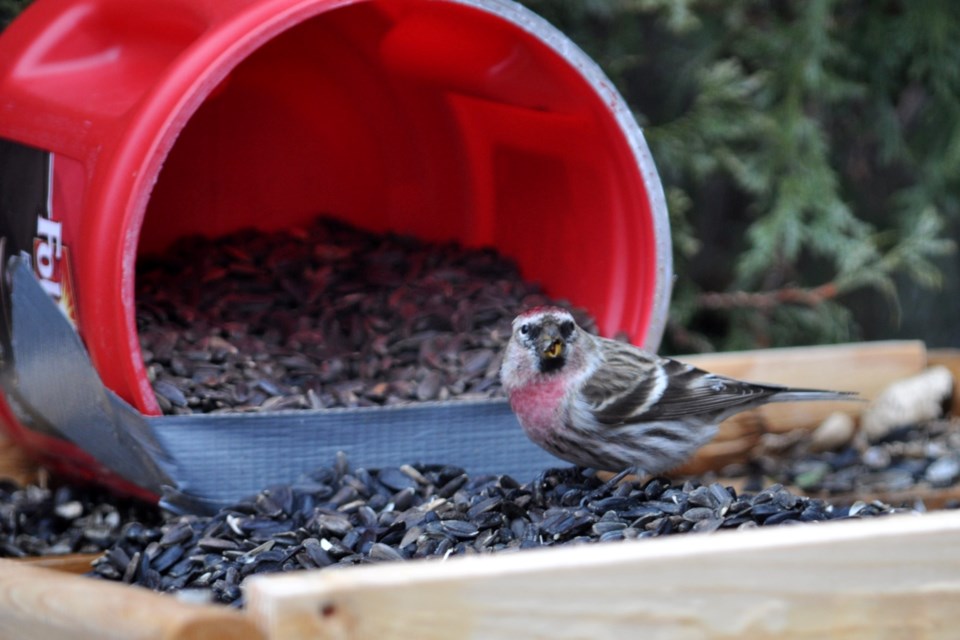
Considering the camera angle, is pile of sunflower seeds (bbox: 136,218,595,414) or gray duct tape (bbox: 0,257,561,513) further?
pile of sunflower seeds (bbox: 136,218,595,414)

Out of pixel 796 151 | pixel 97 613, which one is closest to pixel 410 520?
pixel 97 613

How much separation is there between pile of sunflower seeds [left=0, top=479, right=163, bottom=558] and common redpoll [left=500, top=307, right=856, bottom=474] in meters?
0.90

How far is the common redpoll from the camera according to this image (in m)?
2.46

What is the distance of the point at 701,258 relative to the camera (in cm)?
529

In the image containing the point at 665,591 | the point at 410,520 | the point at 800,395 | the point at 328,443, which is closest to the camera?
the point at 665,591

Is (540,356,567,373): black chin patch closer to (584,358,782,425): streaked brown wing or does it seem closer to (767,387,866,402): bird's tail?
(584,358,782,425): streaked brown wing

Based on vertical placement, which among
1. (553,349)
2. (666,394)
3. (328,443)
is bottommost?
(328,443)

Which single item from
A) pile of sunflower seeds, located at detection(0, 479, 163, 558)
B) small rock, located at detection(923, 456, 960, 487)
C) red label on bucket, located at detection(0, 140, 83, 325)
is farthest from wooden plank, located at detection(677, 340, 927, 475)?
red label on bucket, located at detection(0, 140, 83, 325)

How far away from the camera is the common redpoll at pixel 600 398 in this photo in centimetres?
246

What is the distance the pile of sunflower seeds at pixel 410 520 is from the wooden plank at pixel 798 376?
1.08 meters

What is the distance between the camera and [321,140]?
11.4 ft

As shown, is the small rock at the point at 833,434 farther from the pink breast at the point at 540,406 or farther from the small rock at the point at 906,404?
the pink breast at the point at 540,406

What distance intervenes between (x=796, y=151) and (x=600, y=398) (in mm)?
2295

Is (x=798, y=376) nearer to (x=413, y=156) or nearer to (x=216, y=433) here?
(x=413, y=156)
